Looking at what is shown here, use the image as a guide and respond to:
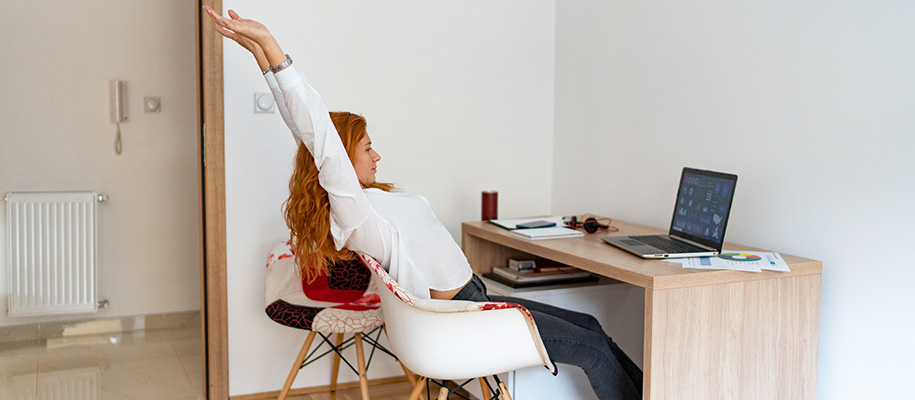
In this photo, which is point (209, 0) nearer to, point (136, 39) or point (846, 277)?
point (136, 39)

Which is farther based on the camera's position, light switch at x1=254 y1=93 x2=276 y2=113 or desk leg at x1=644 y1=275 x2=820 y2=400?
light switch at x1=254 y1=93 x2=276 y2=113

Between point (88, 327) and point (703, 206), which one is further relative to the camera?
point (88, 327)

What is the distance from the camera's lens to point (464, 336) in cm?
187

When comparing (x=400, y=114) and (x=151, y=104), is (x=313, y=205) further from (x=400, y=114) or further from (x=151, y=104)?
(x=151, y=104)

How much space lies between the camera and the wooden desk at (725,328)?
6.05 feet

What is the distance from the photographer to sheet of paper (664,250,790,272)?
1921 millimetres

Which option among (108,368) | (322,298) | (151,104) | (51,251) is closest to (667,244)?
(322,298)

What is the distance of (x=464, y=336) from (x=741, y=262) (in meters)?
0.77

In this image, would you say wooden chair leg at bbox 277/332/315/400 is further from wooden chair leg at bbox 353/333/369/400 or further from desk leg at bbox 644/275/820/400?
desk leg at bbox 644/275/820/400

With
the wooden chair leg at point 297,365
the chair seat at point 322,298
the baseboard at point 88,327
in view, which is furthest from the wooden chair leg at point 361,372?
the baseboard at point 88,327

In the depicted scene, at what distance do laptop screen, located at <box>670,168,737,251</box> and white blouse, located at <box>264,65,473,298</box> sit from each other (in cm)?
71

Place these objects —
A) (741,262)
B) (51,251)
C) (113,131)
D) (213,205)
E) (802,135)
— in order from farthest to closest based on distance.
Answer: (113,131)
(51,251)
(213,205)
(802,135)
(741,262)

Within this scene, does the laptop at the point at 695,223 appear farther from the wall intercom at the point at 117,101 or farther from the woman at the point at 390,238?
the wall intercom at the point at 117,101

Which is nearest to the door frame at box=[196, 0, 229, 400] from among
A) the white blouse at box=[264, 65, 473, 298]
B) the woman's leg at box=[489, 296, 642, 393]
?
the white blouse at box=[264, 65, 473, 298]
